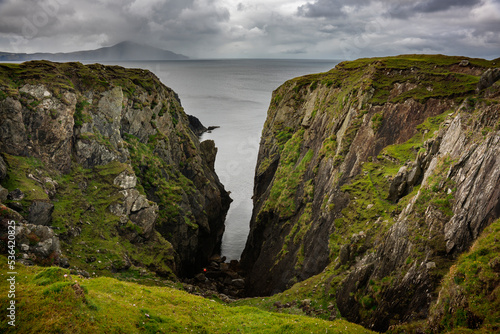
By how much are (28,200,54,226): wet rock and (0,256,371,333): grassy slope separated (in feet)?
36.7

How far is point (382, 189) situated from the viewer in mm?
34531

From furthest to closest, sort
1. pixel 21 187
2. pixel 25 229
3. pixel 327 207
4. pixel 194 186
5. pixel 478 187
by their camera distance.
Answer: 1. pixel 194 186
2. pixel 327 207
3. pixel 21 187
4. pixel 25 229
5. pixel 478 187

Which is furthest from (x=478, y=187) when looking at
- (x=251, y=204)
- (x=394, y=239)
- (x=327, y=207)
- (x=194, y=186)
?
(x=251, y=204)

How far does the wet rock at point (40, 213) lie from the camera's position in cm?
3397

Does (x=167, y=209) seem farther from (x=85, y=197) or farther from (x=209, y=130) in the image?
(x=209, y=130)

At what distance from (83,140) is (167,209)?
56.9ft

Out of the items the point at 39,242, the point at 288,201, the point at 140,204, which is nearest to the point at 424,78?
the point at 288,201

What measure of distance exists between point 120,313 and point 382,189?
90.1ft

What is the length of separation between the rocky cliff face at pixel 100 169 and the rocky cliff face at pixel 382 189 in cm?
1582

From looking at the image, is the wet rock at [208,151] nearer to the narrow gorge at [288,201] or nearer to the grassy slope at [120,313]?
the narrow gorge at [288,201]

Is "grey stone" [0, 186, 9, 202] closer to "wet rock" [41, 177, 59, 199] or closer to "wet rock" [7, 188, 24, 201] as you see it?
"wet rock" [7, 188, 24, 201]

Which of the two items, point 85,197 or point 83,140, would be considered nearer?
point 85,197

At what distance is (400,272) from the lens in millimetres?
23188

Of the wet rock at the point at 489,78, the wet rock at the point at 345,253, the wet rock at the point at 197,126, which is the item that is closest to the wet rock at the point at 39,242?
the wet rock at the point at 345,253
